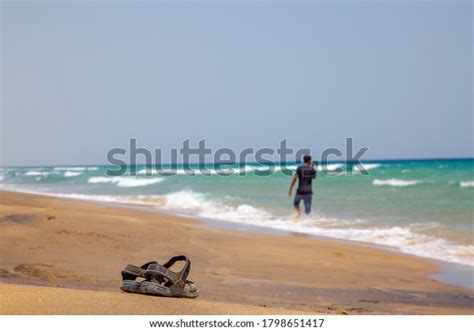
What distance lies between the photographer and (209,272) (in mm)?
6453

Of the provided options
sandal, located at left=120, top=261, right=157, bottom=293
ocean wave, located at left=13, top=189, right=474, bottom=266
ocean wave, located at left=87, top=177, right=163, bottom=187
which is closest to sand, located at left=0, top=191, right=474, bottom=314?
sandal, located at left=120, top=261, right=157, bottom=293

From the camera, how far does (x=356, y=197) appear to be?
2069cm

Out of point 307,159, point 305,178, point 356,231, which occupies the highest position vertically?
point 307,159

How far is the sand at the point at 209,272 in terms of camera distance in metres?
3.77

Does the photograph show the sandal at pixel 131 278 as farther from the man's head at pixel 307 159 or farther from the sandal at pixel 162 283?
the man's head at pixel 307 159

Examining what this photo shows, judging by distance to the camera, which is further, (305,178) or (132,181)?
(132,181)

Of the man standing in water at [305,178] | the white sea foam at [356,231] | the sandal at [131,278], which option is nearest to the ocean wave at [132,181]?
the white sea foam at [356,231]

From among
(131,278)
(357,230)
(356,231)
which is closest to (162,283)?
(131,278)

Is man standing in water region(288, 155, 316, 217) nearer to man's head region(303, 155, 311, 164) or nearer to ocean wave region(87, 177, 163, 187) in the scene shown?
man's head region(303, 155, 311, 164)

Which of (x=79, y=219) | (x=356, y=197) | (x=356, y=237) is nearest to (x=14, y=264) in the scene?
(x=79, y=219)

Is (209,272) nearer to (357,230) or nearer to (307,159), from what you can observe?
(357,230)

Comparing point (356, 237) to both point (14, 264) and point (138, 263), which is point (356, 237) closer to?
point (138, 263)
